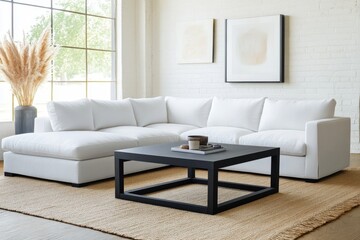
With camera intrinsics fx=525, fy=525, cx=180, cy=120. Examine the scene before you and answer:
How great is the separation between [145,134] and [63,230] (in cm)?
225

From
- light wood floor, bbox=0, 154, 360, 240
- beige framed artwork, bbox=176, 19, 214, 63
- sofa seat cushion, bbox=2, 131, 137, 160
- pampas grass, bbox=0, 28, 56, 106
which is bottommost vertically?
light wood floor, bbox=0, 154, 360, 240

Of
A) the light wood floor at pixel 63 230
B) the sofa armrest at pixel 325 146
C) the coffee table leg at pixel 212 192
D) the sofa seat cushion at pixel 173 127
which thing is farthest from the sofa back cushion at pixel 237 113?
the light wood floor at pixel 63 230

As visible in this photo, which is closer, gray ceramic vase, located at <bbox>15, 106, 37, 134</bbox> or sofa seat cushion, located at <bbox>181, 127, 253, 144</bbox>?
sofa seat cushion, located at <bbox>181, 127, 253, 144</bbox>

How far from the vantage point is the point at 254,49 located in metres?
7.10

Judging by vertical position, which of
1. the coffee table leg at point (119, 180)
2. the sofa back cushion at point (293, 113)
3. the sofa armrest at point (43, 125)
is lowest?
the coffee table leg at point (119, 180)

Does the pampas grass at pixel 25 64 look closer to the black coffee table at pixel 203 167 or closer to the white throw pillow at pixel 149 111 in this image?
the white throw pillow at pixel 149 111

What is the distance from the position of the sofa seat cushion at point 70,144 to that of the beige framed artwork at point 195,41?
285cm

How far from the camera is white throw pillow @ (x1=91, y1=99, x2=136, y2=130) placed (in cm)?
568

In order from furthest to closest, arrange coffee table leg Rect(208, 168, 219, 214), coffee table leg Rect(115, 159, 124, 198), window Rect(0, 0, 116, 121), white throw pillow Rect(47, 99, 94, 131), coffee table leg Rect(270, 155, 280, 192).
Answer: window Rect(0, 0, 116, 121), white throw pillow Rect(47, 99, 94, 131), coffee table leg Rect(270, 155, 280, 192), coffee table leg Rect(115, 159, 124, 198), coffee table leg Rect(208, 168, 219, 214)

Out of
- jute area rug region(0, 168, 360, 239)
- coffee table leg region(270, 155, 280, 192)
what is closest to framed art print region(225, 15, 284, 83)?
jute area rug region(0, 168, 360, 239)

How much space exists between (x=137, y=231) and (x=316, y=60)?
431 cm

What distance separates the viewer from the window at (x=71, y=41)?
6.42 metres

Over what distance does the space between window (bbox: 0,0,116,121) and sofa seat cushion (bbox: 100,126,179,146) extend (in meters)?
1.29

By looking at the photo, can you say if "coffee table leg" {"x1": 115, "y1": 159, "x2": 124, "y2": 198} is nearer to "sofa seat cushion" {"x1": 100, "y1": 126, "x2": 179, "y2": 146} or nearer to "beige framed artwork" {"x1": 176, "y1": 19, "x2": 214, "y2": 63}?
"sofa seat cushion" {"x1": 100, "y1": 126, "x2": 179, "y2": 146}
